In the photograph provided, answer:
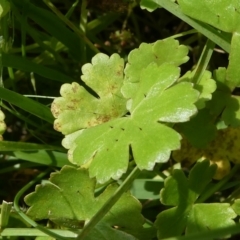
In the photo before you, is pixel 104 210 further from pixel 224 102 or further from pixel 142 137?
pixel 224 102

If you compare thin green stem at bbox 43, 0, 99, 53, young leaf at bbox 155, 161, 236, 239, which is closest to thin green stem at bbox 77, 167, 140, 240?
young leaf at bbox 155, 161, 236, 239

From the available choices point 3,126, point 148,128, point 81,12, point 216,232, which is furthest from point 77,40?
point 216,232

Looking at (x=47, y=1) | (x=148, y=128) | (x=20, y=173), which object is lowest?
(x=20, y=173)

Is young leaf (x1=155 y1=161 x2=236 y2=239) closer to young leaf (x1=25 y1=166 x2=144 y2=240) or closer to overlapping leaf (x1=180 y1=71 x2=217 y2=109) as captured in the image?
young leaf (x1=25 y1=166 x2=144 y2=240)

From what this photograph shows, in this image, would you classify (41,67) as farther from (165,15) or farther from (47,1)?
(165,15)

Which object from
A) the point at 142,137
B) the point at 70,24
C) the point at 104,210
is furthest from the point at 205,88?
the point at 70,24
